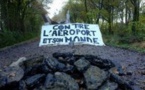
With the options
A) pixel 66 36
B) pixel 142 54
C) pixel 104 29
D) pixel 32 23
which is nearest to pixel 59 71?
pixel 142 54

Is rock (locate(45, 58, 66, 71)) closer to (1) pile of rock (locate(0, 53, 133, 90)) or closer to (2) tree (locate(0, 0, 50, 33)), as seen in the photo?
(1) pile of rock (locate(0, 53, 133, 90))

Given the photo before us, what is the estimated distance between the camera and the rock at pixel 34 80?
20.6 ft

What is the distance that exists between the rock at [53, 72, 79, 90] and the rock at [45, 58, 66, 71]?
1.18 ft

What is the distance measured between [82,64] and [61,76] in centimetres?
75

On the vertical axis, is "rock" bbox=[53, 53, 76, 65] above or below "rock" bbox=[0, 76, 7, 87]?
above

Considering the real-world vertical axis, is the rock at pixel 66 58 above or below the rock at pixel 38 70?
above

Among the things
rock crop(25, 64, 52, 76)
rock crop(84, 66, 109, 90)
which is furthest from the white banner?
rock crop(84, 66, 109, 90)

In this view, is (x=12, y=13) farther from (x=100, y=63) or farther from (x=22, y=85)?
(x=22, y=85)

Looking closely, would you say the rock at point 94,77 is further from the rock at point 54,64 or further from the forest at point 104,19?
the forest at point 104,19

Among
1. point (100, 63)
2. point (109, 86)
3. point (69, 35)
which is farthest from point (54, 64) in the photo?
point (69, 35)

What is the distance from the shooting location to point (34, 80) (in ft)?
20.8

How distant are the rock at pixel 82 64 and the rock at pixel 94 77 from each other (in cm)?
11

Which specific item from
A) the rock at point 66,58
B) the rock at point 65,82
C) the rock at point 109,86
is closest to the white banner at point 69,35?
the rock at point 66,58

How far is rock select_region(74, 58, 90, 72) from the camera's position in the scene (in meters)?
6.77
